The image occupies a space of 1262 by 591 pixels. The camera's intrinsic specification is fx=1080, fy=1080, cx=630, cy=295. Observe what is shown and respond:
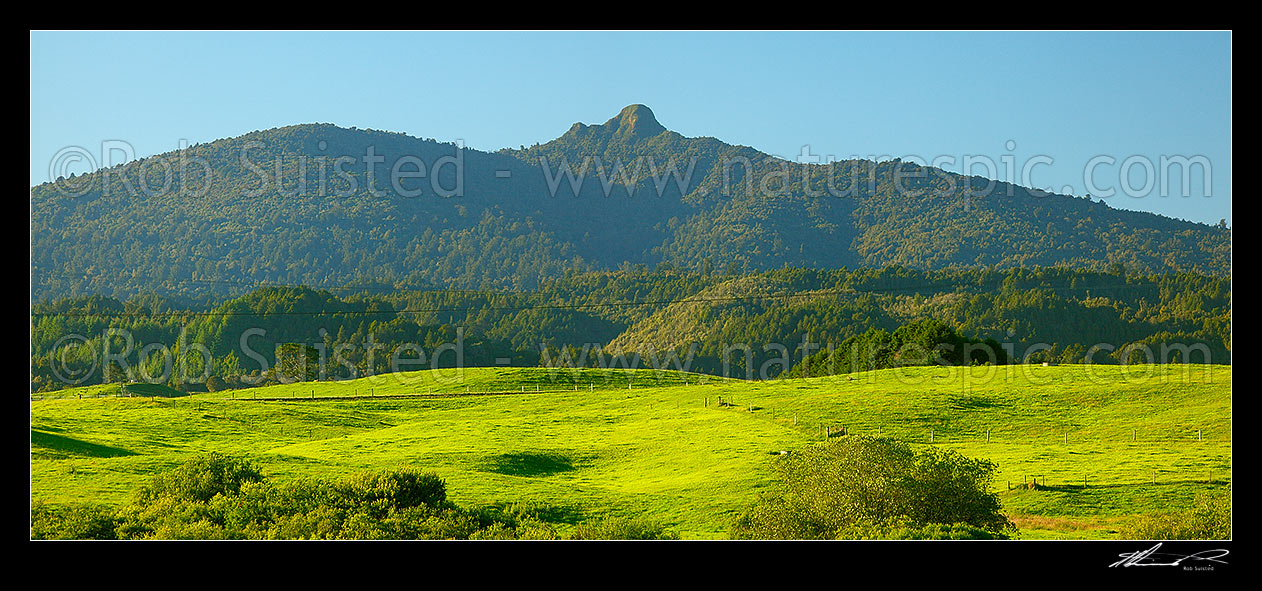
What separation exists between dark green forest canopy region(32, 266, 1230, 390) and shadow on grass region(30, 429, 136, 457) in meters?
48.6

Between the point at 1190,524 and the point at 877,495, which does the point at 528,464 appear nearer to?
the point at 877,495

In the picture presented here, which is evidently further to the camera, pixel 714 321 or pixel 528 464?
pixel 714 321

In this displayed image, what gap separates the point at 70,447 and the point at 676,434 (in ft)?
83.5

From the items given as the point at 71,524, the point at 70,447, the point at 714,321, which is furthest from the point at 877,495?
the point at 714,321

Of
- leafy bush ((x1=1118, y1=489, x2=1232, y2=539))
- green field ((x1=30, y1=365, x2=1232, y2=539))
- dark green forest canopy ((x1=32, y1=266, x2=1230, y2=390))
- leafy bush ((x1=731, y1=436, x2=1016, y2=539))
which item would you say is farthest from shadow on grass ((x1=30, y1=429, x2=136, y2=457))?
dark green forest canopy ((x1=32, y1=266, x2=1230, y2=390))
